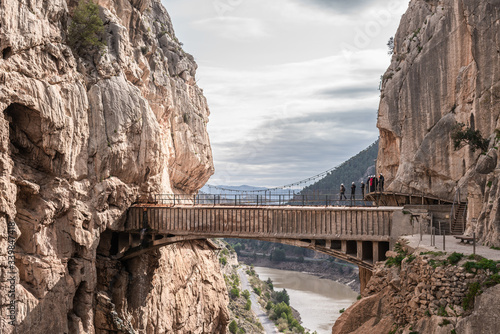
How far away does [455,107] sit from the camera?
32.0 meters

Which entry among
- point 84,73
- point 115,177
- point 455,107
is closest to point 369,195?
point 455,107

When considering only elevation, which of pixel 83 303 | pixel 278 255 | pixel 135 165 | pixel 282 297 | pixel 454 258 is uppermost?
pixel 135 165

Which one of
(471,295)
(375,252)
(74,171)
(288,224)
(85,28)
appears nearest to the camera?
(471,295)

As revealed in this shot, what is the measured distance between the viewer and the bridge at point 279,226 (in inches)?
952

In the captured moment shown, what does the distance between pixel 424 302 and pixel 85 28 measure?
2240cm

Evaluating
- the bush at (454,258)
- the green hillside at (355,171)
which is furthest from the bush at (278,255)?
the bush at (454,258)

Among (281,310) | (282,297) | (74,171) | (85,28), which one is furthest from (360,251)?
(282,297)

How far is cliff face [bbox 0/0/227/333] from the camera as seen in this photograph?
22078 mm

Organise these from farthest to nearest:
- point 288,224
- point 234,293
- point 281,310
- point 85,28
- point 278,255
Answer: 1. point 278,255
2. point 281,310
3. point 234,293
4. point 85,28
5. point 288,224

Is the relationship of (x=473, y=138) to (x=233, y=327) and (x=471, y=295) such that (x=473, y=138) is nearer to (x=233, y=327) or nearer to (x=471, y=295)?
(x=471, y=295)

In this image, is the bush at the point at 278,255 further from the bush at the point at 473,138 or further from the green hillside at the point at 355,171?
the bush at the point at 473,138

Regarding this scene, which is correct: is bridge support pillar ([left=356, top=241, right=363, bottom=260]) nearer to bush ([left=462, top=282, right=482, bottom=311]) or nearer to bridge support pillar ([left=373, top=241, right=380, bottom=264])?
bridge support pillar ([left=373, top=241, right=380, bottom=264])

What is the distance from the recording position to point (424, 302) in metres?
13.7

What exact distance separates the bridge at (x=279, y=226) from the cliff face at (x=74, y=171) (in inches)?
58.7
